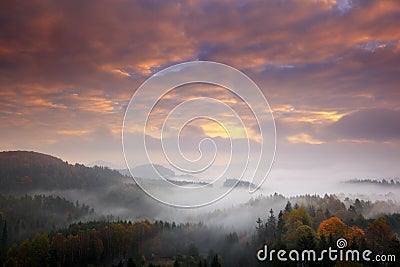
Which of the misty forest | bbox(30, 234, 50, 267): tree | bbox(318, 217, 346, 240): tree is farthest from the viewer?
bbox(30, 234, 50, 267): tree

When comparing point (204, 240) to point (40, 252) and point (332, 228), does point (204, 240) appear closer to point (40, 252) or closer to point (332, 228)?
point (40, 252)

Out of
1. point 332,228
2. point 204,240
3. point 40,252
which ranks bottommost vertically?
point 204,240

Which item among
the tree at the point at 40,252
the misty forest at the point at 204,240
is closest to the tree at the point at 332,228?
the misty forest at the point at 204,240

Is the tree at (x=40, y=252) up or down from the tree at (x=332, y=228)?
down

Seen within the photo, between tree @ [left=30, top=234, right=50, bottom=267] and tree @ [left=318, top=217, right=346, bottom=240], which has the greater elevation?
tree @ [left=318, top=217, right=346, bottom=240]

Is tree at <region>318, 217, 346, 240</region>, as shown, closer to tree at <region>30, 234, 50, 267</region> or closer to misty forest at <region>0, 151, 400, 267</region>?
misty forest at <region>0, 151, 400, 267</region>

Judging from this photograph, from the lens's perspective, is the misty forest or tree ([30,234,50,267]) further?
tree ([30,234,50,267])

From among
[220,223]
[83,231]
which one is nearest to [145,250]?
[83,231]

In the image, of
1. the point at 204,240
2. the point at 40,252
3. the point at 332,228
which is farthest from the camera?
the point at 204,240

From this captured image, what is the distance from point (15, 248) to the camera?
10688 centimetres

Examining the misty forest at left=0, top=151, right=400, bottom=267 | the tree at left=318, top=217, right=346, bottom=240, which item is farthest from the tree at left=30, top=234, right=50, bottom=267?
the tree at left=318, top=217, right=346, bottom=240

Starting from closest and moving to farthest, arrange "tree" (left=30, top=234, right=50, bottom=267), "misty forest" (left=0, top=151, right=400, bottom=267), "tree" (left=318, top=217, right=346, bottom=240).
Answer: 1. "misty forest" (left=0, top=151, right=400, bottom=267)
2. "tree" (left=318, top=217, right=346, bottom=240)
3. "tree" (left=30, top=234, right=50, bottom=267)

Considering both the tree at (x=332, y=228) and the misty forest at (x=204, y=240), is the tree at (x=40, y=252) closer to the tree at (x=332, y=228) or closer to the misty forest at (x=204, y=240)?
the misty forest at (x=204, y=240)

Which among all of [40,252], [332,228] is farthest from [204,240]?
[332,228]
